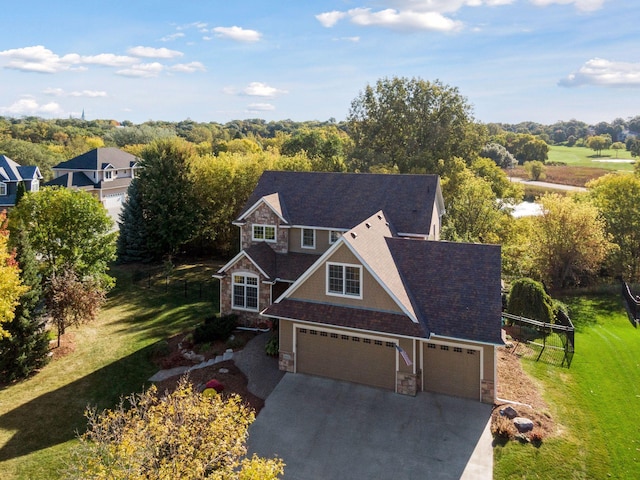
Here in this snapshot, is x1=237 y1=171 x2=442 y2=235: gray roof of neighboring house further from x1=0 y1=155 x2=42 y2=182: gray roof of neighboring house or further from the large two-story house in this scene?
x1=0 y1=155 x2=42 y2=182: gray roof of neighboring house

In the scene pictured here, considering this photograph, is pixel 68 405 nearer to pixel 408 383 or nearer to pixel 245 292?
pixel 245 292

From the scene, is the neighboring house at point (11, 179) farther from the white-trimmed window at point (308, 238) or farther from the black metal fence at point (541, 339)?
the black metal fence at point (541, 339)

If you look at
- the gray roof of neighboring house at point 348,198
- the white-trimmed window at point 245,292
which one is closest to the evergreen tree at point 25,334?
the white-trimmed window at point 245,292

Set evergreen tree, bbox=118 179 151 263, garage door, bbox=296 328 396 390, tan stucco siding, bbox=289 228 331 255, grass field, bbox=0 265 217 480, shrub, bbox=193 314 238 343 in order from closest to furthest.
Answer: grass field, bbox=0 265 217 480 → garage door, bbox=296 328 396 390 → shrub, bbox=193 314 238 343 → tan stucco siding, bbox=289 228 331 255 → evergreen tree, bbox=118 179 151 263

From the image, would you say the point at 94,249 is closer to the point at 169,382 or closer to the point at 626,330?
the point at 169,382

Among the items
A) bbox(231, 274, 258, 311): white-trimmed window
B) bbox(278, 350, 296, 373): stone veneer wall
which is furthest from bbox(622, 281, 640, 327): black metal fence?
bbox(231, 274, 258, 311): white-trimmed window

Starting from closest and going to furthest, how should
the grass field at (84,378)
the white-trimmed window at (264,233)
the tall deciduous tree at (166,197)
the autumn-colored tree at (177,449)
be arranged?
1. the autumn-colored tree at (177,449)
2. the grass field at (84,378)
3. the white-trimmed window at (264,233)
4. the tall deciduous tree at (166,197)

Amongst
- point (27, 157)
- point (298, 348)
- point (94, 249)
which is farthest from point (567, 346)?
point (27, 157)
